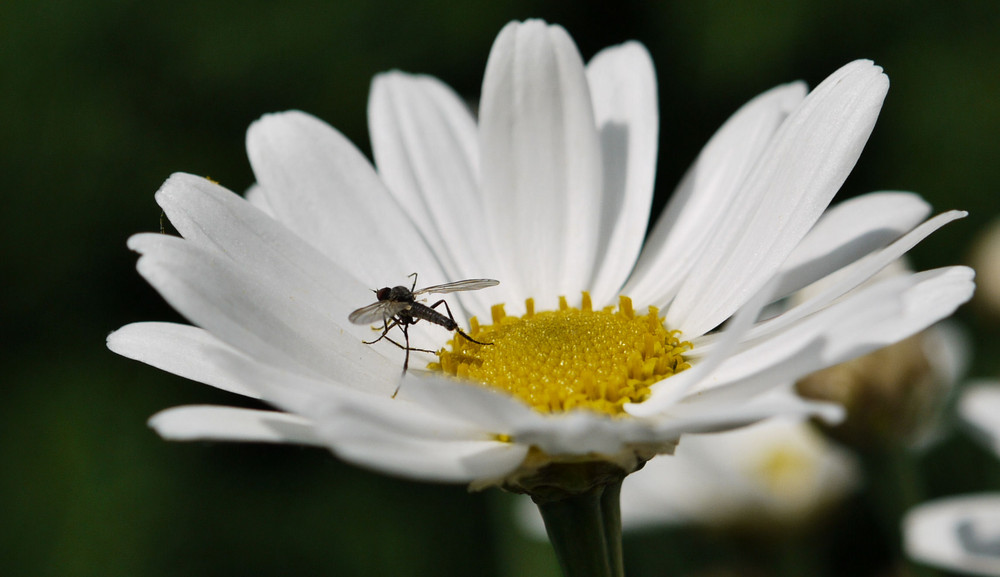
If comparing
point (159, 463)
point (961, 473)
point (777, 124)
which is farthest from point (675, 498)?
point (159, 463)

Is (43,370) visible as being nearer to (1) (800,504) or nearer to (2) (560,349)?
(1) (800,504)

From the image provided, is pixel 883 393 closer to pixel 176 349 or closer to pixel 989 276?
pixel 989 276

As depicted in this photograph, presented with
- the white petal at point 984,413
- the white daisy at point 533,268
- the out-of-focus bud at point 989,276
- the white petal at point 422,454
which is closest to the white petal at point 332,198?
the white daisy at point 533,268


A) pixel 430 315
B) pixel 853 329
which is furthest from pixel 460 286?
pixel 853 329

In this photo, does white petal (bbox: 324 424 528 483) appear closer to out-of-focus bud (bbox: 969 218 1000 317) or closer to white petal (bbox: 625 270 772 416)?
white petal (bbox: 625 270 772 416)

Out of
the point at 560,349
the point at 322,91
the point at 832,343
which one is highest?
the point at 322,91
